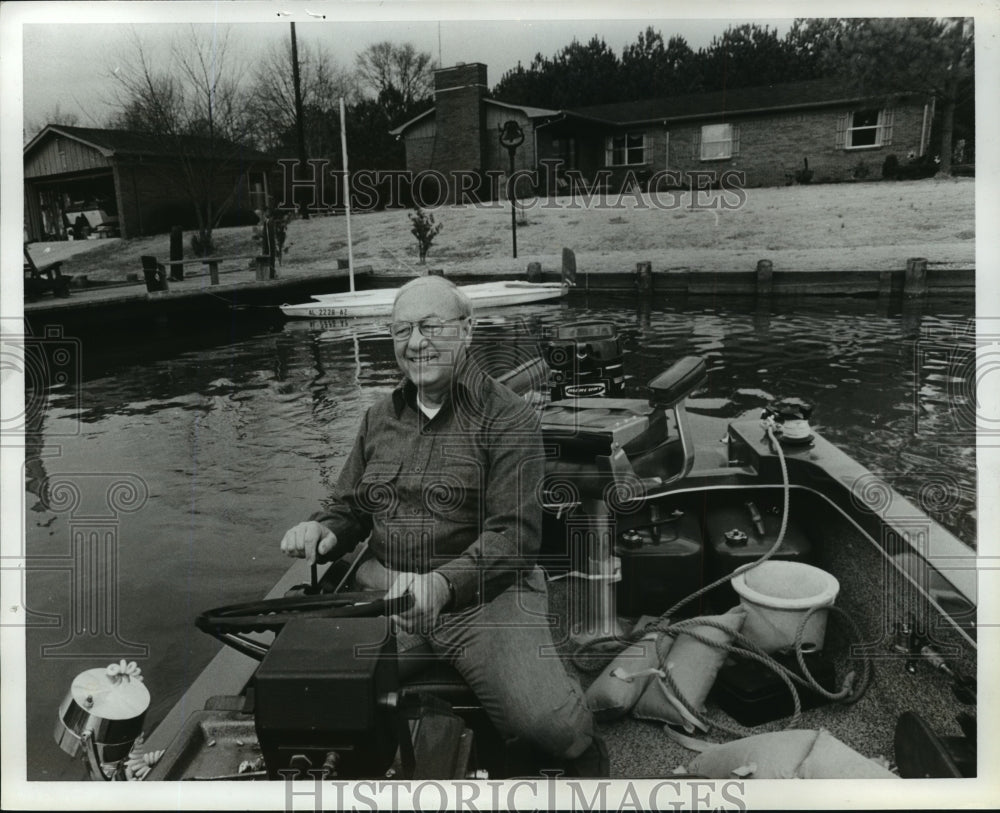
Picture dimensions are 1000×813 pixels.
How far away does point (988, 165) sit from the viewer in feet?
6.07

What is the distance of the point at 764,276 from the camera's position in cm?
252

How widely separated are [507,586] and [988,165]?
65.2 inches

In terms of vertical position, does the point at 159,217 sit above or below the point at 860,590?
above

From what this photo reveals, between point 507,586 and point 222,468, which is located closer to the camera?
point 507,586

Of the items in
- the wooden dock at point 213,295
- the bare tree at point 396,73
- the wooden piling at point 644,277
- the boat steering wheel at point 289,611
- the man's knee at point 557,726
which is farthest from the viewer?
the wooden piling at point 644,277

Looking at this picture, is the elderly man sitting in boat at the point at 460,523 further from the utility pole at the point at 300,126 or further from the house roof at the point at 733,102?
the house roof at the point at 733,102

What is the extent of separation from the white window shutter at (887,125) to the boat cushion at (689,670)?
1475 mm

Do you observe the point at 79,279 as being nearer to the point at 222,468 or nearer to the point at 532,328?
the point at 222,468

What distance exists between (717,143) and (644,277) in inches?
20.3

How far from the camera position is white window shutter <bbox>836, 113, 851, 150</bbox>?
87.2 inches

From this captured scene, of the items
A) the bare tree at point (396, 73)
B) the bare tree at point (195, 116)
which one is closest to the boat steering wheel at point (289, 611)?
the bare tree at point (195, 116)

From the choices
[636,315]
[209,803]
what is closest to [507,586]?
[209,803]

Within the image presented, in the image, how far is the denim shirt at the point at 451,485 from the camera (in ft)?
5.31

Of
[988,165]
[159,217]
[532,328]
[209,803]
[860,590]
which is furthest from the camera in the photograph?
[532,328]
